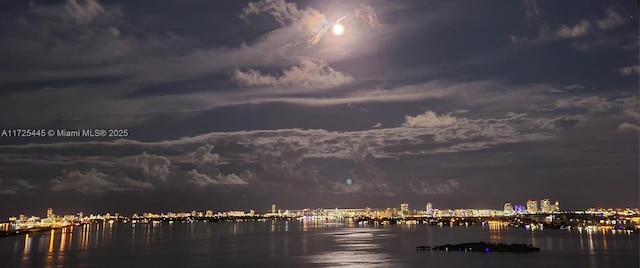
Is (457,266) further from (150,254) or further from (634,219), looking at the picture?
(634,219)

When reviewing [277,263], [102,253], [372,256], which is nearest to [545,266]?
[372,256]

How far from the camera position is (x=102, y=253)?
63812 mm

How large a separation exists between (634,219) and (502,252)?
423 feet

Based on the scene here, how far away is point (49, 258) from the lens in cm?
5706

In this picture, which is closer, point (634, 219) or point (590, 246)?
point (590, 246)

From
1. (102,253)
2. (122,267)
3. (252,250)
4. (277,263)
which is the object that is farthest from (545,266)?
(102,253)

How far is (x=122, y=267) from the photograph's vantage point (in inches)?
1957

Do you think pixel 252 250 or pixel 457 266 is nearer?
pixel 457 266

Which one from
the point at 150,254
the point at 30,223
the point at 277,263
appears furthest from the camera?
the point at 30,223

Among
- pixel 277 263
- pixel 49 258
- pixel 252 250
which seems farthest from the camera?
pixel 252 250

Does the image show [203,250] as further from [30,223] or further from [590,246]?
[30,223]

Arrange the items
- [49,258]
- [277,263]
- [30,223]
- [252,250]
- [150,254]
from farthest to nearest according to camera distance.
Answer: [30,223] → [252,250] → [150,254] → [49,258] → [277,263]

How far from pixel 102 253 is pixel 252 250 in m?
18.8

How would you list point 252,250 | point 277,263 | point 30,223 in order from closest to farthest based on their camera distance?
point 277,263
point 252,250
point 30,223
